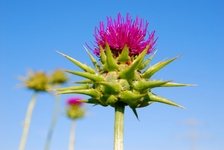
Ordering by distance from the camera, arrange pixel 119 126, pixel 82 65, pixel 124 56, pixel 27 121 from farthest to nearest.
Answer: pixel 27 121 < pixel 82 65 < pixel 124 56 < pixel 119 126

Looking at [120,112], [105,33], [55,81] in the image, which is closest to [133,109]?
[120,112]

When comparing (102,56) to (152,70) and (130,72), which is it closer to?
(130,72)

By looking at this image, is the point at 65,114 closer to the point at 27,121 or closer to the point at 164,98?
the point at 27,121

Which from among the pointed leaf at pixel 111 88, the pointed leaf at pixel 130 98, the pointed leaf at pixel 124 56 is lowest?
the pointed leaf at pixel 130 98

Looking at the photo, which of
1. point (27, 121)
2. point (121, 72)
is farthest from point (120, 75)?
point (27, 121)

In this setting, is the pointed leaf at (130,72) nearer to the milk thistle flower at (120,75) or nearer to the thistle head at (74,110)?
the milk thistle flower at (120,75)

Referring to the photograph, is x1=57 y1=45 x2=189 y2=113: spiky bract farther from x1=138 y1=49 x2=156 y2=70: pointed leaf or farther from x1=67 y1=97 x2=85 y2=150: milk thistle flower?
x1=67 y1=97 x2=85 y2=150: milk thistle flower

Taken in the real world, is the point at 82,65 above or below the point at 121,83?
above

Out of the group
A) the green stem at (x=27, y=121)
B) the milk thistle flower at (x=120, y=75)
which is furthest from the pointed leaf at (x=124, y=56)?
the green stem at (x=27, y=121)
